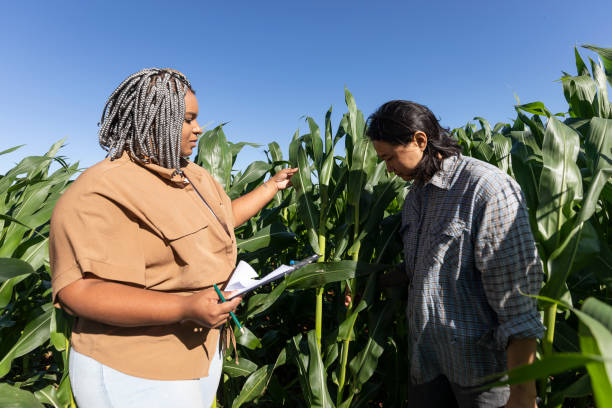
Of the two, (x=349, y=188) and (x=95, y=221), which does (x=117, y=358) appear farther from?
(x=349, y=188)

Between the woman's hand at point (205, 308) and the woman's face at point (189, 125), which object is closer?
the woman's hand at point (205, 308)

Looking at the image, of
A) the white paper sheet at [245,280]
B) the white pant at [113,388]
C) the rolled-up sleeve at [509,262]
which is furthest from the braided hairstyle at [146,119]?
the rolled-up sleeve at [509,262]

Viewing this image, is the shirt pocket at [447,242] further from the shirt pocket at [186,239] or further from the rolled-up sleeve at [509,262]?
the shirt pocket at [186,239]

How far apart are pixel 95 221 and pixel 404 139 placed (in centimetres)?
109

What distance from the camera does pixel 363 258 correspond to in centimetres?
189

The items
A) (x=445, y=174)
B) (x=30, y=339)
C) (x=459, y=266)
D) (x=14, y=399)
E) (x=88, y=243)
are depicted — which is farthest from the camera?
(x=30, y=339)

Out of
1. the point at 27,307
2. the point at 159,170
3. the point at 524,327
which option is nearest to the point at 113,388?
the point at 159,170

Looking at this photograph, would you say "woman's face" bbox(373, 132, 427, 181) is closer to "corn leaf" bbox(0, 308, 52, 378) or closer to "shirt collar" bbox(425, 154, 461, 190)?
"shirt collar" bbox(425, 154, 461, 190)

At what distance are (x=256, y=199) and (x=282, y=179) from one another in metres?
0.22

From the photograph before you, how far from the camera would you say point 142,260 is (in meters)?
1.08

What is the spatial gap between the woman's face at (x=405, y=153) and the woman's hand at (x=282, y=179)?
627mm

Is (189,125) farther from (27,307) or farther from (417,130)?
(27,307)

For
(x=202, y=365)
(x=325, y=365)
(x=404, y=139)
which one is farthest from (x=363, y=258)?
(x=202, y=365)

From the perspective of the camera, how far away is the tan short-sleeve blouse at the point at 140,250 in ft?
3.32
